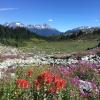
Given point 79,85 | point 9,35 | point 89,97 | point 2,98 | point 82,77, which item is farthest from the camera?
point 9,35

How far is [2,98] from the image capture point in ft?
29.9

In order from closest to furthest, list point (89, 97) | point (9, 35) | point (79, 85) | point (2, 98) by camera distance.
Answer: point (2, 98), point (89, 97), point (79, 85), point (9, 35)

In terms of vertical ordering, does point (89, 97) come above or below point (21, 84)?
below

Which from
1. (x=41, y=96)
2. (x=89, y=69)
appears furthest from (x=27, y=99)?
(x=89, y=69)

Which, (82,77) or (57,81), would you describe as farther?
(82,77)

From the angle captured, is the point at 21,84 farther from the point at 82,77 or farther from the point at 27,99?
the point at 82,77

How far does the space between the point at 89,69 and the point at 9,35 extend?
171 m

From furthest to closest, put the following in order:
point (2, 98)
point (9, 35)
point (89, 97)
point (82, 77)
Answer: point (9, 35) < point (82, 77) < point (89, 97) < point (2, 98)

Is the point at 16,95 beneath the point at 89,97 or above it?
above

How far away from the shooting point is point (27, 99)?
10.5 meters

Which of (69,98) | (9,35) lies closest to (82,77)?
(69,98)

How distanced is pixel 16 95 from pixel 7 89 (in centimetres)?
45

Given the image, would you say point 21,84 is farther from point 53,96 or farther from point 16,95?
point 53,96

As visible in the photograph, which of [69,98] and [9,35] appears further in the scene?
[9,35]
